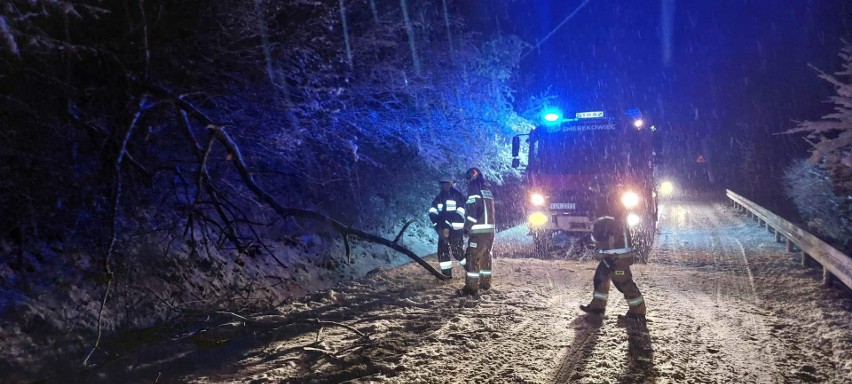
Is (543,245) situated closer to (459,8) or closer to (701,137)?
(459,8)

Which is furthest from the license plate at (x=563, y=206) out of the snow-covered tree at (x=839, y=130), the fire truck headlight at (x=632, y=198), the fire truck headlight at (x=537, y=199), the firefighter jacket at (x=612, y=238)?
the snow-covered tree at (x=839, y=130)

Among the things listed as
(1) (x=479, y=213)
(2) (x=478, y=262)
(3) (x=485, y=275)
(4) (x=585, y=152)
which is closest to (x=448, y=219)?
(1) (x=479, y=213)

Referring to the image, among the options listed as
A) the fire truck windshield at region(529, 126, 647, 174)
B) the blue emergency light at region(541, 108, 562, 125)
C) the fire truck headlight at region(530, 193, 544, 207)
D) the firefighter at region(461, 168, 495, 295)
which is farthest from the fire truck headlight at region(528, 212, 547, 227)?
the firefighter at region(461, 168, 495, 295)

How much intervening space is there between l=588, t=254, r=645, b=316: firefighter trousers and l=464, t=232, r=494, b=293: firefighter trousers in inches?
73.1

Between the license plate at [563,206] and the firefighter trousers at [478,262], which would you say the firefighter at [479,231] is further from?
the license plate at [563,206]

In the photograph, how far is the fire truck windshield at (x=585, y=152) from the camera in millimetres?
10672

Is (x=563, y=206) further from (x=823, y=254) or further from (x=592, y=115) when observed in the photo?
(x=823, y=254)

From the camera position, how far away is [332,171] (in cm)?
1117

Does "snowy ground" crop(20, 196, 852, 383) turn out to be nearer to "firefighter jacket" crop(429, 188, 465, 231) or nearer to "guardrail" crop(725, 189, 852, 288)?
"guardrail" crop(725, 189, 852, 288)

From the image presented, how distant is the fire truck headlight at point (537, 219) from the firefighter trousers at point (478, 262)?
3528 millimetres

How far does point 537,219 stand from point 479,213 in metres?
3.79

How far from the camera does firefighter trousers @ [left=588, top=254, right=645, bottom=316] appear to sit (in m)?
5.84

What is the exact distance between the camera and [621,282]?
586 cm

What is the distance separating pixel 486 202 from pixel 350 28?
4.03 meters
